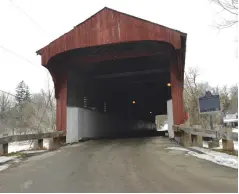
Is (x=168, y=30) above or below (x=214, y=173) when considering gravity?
above

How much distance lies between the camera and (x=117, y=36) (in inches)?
Answer: 518

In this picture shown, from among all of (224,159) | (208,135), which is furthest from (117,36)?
(224,159)

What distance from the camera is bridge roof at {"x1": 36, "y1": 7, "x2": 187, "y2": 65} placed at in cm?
1284

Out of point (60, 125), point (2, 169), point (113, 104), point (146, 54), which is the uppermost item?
point (146, 54)

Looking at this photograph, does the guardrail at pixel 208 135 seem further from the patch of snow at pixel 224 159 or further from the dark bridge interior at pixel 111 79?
the dark bridge interior at pixel 111 79

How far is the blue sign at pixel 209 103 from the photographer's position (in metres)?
9.10

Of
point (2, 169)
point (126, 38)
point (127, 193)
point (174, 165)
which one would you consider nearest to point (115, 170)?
point (174, 165)

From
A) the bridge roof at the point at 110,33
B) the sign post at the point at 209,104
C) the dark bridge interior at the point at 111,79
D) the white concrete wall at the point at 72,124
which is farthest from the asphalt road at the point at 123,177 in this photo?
the dark bridge interior at the point at 111,79

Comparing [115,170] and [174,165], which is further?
[174,165]

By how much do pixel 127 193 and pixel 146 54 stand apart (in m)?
10.6

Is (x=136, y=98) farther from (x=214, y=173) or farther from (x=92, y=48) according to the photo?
(x=214, y=173)

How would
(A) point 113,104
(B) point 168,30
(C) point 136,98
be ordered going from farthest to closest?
(C) point 136,98
(A) point 113,104
(B) point 168,30

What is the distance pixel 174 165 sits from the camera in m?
6.85

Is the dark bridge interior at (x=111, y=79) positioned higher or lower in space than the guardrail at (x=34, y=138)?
higher
